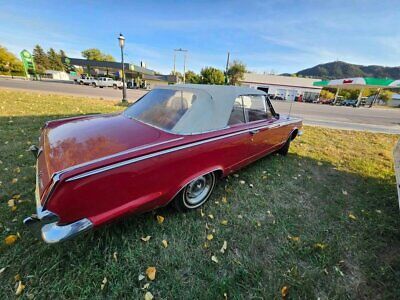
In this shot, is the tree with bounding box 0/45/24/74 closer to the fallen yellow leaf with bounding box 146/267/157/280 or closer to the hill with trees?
the fallen yellow leaf with bounding box 146/267/157/280

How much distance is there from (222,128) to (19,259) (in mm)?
2470

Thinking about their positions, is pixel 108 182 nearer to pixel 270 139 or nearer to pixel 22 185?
pixel 22 185

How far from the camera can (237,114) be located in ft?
9.81

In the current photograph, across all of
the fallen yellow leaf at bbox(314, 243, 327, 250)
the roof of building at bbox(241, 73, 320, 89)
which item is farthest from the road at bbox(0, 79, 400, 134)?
the roof of building at bbox(241, 73, 320, 89)

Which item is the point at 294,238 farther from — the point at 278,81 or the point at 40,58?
the point at 40,58

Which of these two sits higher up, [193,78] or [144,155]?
[193,78]

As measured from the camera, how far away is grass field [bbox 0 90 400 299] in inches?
68.4

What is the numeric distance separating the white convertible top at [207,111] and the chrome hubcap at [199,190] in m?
0.69

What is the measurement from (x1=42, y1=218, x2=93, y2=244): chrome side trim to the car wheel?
111 cm

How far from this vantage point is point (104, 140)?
201cm

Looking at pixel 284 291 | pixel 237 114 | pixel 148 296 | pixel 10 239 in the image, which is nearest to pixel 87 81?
pixel 237 114

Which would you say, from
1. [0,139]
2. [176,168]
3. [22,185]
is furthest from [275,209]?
[0,139]

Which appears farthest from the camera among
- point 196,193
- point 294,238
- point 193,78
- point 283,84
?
point 283,84

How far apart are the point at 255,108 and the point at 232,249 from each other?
7.60ft
